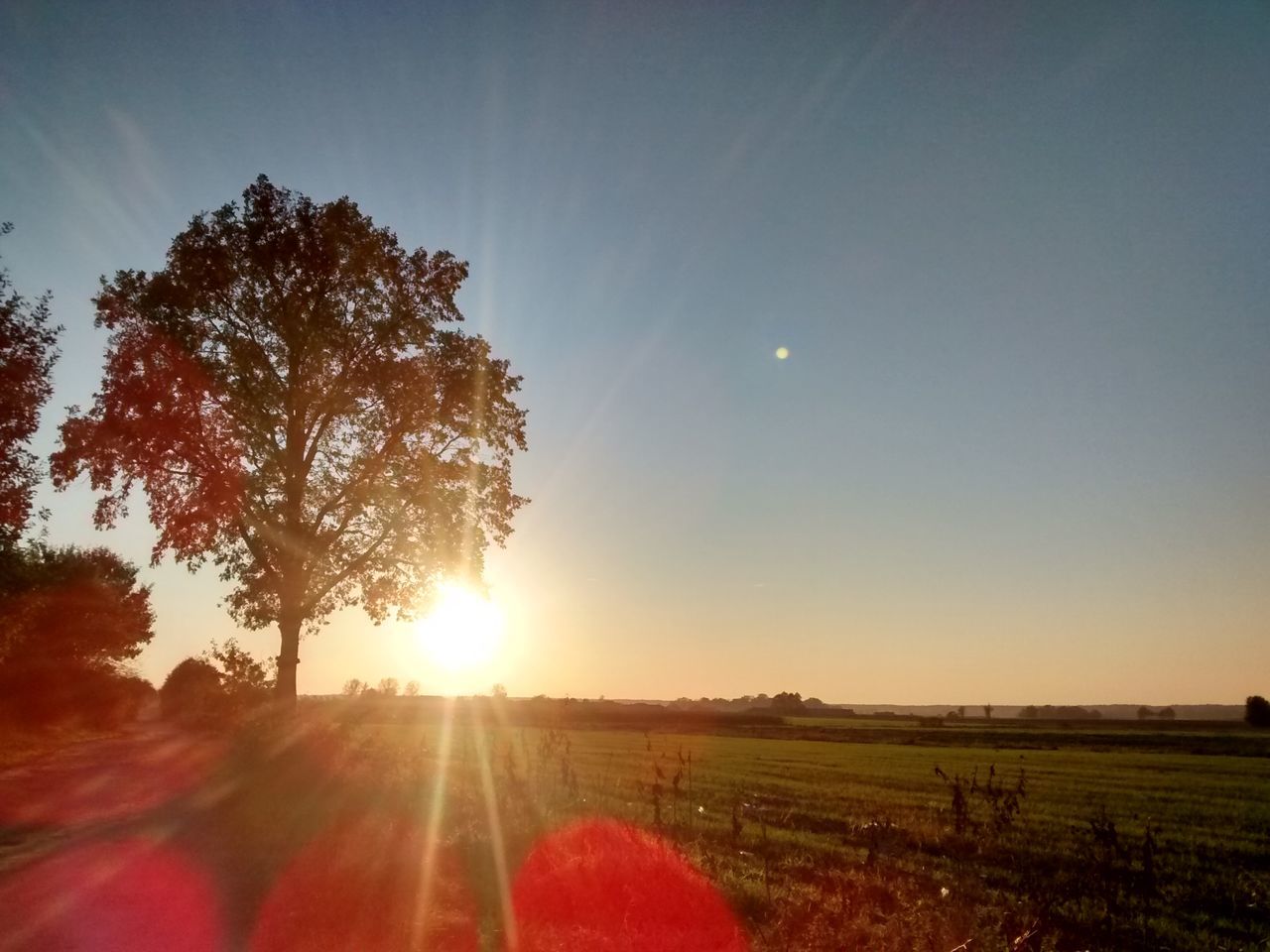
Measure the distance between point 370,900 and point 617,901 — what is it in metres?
2.64

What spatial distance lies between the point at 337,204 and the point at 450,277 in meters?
3.88

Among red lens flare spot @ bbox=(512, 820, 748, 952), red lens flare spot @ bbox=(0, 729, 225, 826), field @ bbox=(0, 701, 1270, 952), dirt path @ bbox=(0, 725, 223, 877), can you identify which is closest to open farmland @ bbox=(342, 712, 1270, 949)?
field @ bbox=(0, 701, 1270, 952)

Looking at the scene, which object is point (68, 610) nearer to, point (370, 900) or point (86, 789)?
point (86, 789)

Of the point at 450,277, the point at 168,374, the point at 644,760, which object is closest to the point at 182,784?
the point at 168,374

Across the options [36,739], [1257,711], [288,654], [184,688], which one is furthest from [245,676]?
[1257,711]

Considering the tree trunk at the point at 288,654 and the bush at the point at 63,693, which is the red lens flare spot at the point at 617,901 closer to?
the tree trunk at the point at 288,654

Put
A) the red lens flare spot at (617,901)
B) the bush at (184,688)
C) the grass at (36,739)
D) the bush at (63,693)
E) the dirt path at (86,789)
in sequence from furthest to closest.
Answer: the bush at (184,688)
the bush at (63,693)
the grass at (36,739)
the dirt path at (86,789)
the red lens flare spot at (617,901)

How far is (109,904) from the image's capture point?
809cm

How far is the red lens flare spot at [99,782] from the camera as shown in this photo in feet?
47.8

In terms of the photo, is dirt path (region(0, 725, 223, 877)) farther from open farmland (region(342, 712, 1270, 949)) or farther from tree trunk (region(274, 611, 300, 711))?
open farmland (region(342, 712, 1270, 949))

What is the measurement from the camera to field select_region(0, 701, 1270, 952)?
8.90 metres

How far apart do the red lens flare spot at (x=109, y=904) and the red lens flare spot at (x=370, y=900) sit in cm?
67

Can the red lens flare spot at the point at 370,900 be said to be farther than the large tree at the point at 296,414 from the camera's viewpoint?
No

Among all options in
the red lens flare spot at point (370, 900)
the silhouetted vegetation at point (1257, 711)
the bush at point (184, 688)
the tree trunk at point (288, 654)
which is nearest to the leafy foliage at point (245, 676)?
the tree trunk at point (288, 654)
